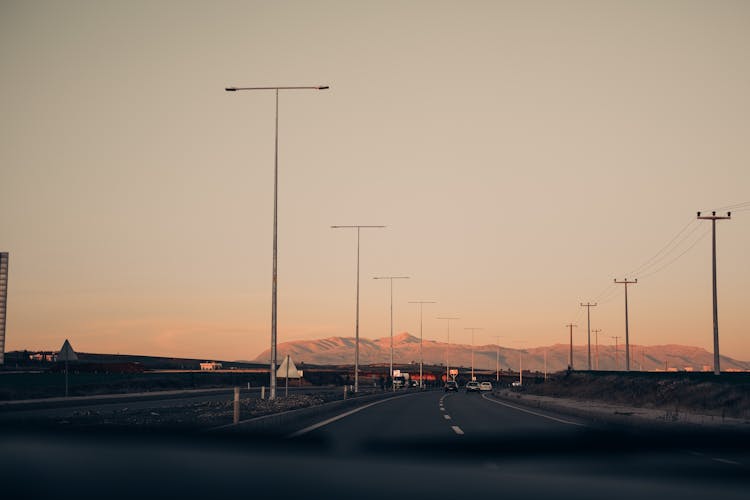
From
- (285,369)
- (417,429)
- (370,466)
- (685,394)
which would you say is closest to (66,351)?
(285,369)

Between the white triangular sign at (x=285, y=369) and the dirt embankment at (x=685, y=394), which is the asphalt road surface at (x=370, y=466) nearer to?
the white triangular sign at (x=285, y=369)

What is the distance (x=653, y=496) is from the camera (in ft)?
34.4

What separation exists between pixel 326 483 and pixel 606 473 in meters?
4.47

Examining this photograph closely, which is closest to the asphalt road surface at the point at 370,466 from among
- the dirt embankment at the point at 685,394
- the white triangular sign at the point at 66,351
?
the dirt embankment at the point at 685,394

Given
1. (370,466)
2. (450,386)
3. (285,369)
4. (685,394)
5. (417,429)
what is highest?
(285,369)

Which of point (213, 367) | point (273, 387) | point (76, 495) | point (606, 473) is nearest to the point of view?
point (76, 495)

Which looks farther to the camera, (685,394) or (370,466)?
(685,394)

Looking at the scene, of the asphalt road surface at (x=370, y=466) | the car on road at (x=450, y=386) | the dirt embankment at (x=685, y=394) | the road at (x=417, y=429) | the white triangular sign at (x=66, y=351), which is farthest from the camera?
the car on road at (x=450, y=386)

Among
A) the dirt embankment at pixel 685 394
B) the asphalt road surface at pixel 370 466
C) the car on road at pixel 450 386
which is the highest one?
the asphalt road surface at pixel 370 466

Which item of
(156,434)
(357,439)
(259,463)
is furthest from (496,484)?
(156,434)

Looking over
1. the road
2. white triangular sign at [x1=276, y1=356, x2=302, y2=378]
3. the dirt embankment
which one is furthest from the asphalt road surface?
the dirt embankment

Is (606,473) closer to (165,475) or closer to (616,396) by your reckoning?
(165,475)

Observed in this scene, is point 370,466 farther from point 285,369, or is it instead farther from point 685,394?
point 685,394

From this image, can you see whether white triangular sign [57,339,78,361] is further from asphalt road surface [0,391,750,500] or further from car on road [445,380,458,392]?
car on road [445,380,458,392]
